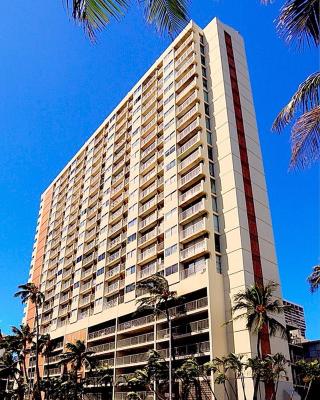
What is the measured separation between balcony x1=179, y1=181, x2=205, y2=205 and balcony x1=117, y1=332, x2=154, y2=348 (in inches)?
720

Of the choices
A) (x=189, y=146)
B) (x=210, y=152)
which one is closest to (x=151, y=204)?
(x=189, y=146)

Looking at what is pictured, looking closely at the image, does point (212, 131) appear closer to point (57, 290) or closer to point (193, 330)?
point (193, 330)

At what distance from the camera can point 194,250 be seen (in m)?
50.0

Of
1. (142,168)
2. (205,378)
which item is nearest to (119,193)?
(142,168)

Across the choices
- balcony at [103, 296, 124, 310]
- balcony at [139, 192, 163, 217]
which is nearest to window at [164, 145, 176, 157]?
balcony at [139, 192, 163, 217]

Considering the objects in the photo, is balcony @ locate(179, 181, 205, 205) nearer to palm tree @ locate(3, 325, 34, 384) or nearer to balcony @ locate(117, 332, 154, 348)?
balcony @ locate(117, 332, 154, 348)

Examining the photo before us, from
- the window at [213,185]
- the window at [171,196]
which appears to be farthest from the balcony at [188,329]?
the window at [171,196]

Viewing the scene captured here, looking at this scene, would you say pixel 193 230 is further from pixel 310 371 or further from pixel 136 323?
pixel 310 371

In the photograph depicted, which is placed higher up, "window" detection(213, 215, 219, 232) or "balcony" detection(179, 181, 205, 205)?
"balcony" detection(179, 181, 205, 205)

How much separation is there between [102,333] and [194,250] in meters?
23.9

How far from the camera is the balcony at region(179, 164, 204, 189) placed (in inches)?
2129

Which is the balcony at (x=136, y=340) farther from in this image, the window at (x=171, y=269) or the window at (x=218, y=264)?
the window at (x=218, y=264)

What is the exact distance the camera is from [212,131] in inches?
2286

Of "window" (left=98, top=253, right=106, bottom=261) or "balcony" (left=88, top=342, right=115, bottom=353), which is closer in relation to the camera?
"balcony" (left=88, top=342, right=115, bottom=353)
